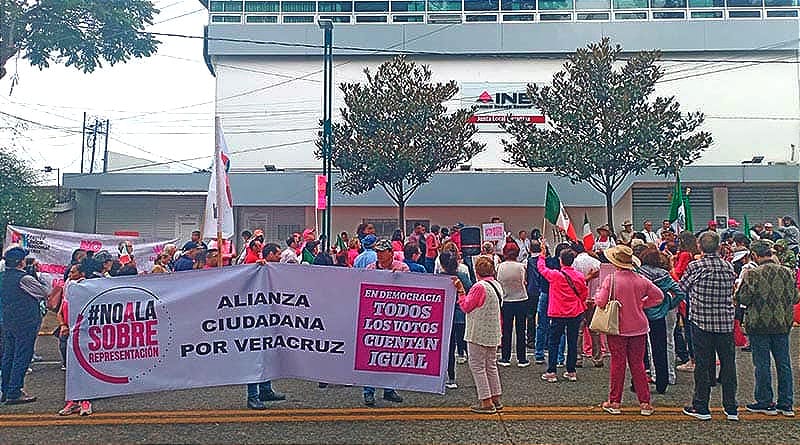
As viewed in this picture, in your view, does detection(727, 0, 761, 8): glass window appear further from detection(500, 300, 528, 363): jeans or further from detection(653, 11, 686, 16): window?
detection(500, 300, 528, 363): jeans

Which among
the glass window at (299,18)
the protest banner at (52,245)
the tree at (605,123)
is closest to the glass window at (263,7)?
the glass window at (299,18)

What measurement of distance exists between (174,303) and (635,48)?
95.2 ft

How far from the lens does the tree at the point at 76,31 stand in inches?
843

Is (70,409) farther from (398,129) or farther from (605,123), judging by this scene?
(605,123)

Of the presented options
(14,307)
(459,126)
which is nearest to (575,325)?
(14,307)

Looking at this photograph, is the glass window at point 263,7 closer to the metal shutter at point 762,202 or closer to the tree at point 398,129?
the tree at point 398,129

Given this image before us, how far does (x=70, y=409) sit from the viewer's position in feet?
25.0

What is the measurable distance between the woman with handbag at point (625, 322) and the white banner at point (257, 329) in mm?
1690

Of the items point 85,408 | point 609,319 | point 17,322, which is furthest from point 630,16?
point 85,408

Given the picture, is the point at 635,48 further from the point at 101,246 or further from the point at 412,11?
the point at 101,246

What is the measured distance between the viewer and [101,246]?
50.2 ft

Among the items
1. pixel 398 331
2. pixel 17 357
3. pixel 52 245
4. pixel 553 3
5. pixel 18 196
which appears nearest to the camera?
pixel 398 331

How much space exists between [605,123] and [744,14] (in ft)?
48.8

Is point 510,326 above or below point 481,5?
below
